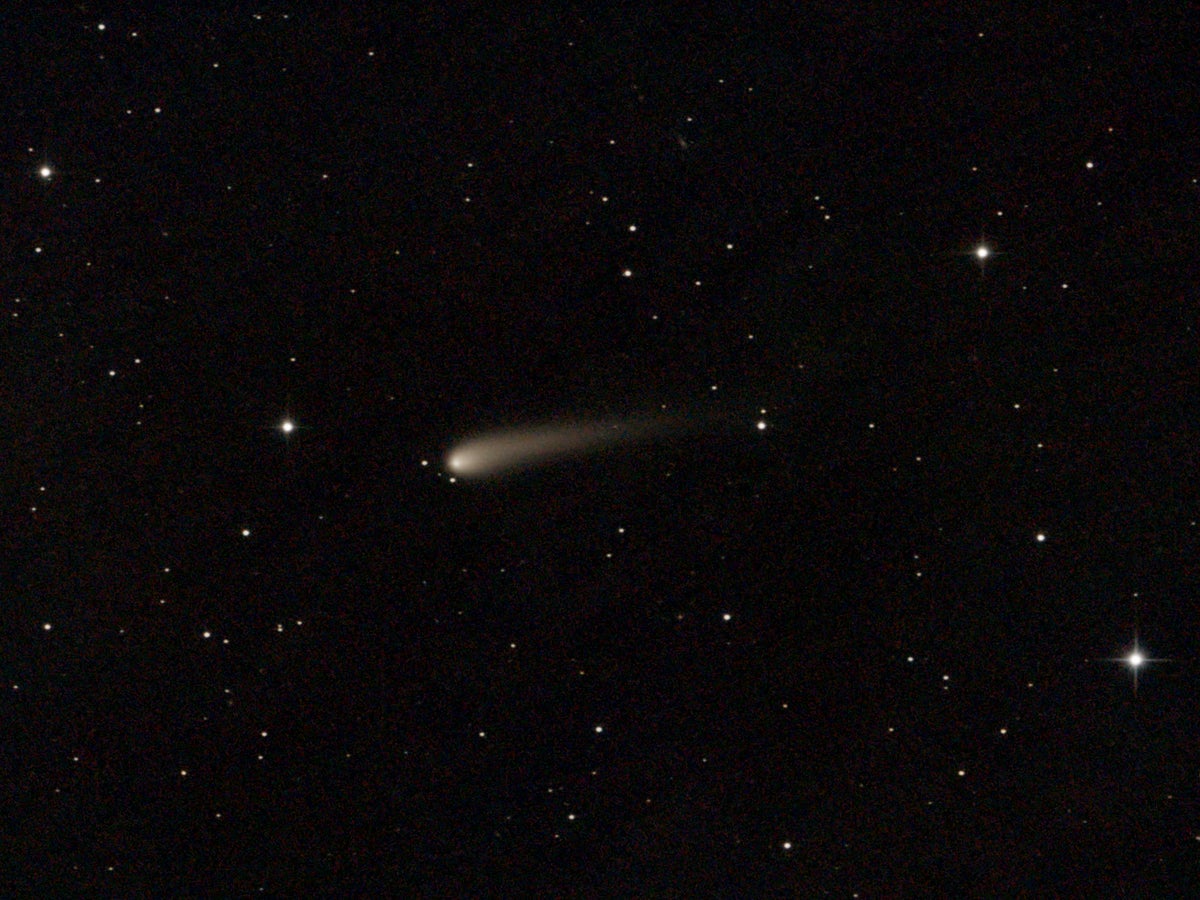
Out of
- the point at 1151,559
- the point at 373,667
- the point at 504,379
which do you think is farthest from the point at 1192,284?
the point at 373,667

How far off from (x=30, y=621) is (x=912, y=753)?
0.58 m

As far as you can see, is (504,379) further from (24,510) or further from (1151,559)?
(1151,559)

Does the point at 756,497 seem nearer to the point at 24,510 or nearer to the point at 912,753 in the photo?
the point at 912,753

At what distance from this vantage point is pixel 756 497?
673mm

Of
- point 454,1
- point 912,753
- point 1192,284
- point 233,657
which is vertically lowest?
point 912,753

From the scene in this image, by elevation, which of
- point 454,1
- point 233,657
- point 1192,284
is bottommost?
point 233,657

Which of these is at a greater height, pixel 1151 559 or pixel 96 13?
pixel 96 13

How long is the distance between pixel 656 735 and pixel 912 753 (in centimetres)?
16

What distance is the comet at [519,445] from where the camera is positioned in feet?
2.21

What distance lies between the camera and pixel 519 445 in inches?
26.6

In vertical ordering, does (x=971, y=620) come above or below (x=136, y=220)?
below

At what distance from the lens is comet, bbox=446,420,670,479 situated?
67cm

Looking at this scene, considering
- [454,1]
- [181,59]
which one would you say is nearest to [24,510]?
[181,59]

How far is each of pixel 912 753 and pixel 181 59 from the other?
652 millimetres
